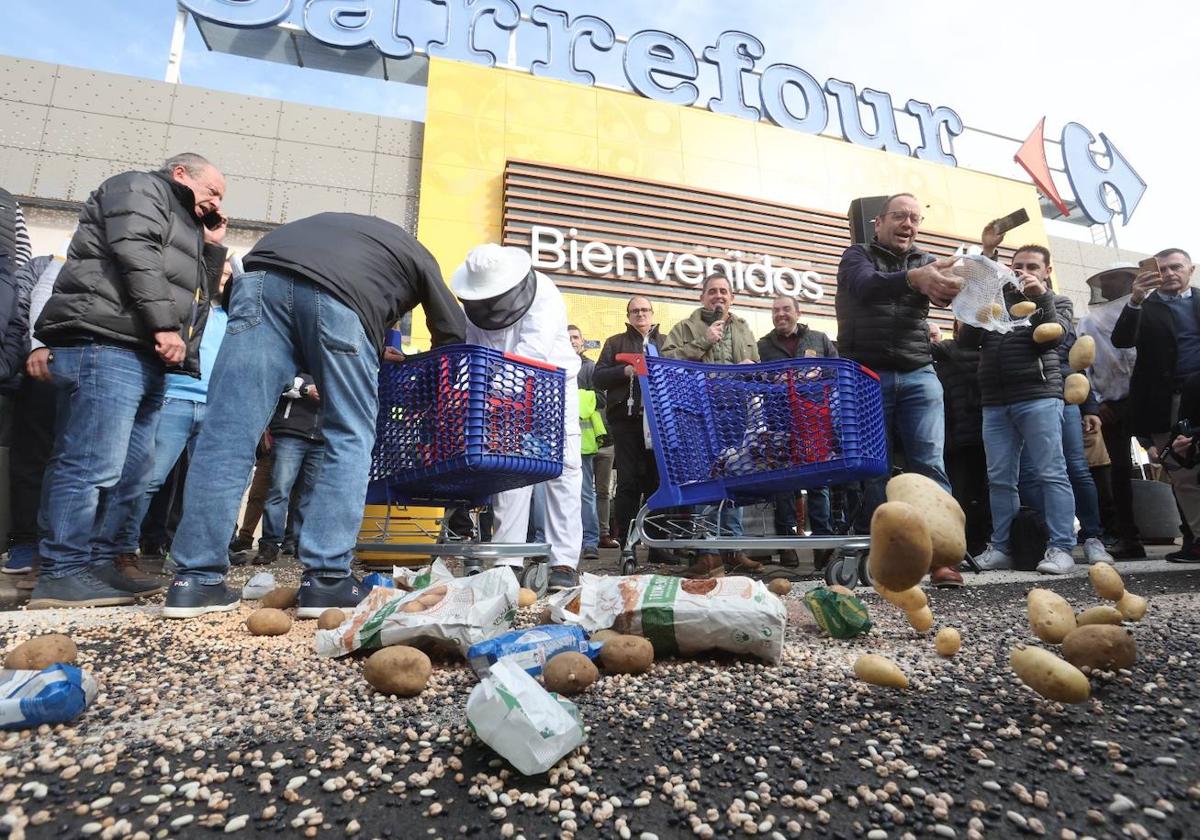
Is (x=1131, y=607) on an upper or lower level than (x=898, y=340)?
lower

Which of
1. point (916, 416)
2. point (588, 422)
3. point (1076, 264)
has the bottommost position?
point (916, 416)

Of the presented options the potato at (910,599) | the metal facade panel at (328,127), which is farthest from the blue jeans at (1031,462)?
the metal facade panel at (328,127)

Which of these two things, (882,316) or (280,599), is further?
(882,316)

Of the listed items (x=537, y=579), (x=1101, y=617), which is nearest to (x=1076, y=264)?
(x=537, y=579)

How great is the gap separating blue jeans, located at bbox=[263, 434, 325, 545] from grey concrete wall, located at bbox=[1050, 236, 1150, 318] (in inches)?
483

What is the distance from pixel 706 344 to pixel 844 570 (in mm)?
1842

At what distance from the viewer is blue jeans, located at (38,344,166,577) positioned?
224 centimetres

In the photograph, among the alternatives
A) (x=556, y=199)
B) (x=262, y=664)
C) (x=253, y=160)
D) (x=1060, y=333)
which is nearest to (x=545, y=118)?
(x=556, y=199)

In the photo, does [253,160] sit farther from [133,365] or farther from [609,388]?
[133,365]

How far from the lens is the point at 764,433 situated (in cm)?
291

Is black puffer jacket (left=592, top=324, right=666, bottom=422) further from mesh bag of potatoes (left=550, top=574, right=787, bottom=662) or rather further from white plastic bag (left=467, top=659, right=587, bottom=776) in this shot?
white plastic bag (left=467, top=659, right=587, bottom=776)

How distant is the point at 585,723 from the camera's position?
111 centimetres

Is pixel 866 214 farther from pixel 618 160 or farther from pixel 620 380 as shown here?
pixel 618 160

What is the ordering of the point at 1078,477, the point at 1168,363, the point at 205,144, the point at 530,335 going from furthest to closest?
the point at 205,144 → the point at 1078,477 → the point at 1168,363 → the point at 530,335
